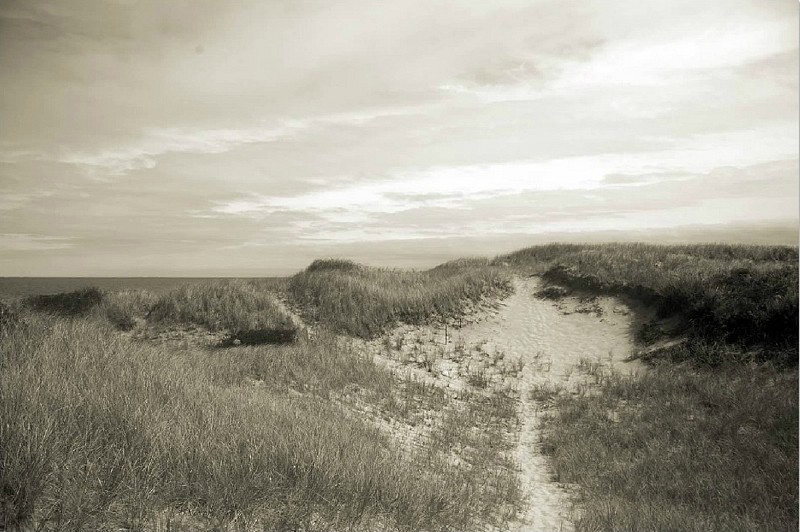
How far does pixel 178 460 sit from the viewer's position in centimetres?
501

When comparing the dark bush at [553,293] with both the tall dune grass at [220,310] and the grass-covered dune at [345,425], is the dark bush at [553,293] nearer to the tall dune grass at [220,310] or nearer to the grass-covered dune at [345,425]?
the grass-covered dune at [345,425]

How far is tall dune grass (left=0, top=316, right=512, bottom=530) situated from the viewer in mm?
4145

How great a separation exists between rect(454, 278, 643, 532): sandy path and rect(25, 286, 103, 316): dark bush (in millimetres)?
14534

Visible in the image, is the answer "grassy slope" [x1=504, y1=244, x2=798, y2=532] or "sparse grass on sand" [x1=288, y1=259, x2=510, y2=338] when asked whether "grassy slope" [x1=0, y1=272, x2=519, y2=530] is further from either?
"sparse grass on sand" [x1=288, y1=259, x2=510, y2=338]

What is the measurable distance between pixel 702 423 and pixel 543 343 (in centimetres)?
826

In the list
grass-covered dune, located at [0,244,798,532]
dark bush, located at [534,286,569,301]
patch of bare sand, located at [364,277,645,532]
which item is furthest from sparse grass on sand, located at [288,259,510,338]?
dark bush, located at [534,286,569,301]

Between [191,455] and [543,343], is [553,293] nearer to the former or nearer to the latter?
[543,343]

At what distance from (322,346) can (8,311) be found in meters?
9.09

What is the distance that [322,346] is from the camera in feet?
47.8

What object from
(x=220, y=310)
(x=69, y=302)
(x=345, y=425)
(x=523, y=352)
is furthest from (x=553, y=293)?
(x=69, y=302)

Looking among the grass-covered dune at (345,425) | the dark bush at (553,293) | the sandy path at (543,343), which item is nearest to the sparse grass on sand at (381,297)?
the grass-covered dune at (345,425)

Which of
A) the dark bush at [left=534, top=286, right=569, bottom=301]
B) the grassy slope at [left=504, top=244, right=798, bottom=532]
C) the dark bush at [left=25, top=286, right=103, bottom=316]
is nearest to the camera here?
the grassy slope at [left=504, top=244, right=798, bottom=532]

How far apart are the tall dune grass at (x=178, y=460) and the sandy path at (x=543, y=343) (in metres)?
2.76

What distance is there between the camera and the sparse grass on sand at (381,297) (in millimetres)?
17531
